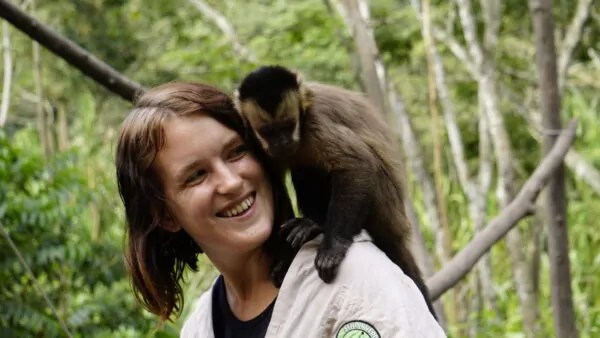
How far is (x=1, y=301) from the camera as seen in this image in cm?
315

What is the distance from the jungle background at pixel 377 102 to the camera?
317 cm

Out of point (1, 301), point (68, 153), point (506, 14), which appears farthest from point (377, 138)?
point (506, 14)

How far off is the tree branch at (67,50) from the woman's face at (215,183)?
588 mm

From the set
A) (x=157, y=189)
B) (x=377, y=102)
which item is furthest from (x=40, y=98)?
(x=157, y=189)

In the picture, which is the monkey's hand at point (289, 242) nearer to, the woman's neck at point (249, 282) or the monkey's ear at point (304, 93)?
the woman's neck at point (249, 282)

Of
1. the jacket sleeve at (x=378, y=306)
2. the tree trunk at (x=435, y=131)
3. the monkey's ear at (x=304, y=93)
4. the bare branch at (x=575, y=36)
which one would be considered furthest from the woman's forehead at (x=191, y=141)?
the bare branch at (x=575, y=36)

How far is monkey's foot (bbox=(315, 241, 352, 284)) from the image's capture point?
143cm

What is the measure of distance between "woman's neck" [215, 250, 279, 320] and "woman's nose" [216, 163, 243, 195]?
0.62ft

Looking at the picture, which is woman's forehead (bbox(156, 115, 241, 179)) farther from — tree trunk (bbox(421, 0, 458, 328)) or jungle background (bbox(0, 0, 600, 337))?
tree trunk (bbox(421, 0, 458, 328))

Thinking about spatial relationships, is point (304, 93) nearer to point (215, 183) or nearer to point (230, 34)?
point (215, 183)

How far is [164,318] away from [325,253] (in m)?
0.50

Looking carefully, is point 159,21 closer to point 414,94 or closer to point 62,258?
point 414,94

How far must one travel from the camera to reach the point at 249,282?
1.68m

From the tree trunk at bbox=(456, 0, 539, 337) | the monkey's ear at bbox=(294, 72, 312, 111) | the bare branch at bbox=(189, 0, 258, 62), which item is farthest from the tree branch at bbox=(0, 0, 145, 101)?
the bare branch at bbox=(189, 0, 258, 62)
